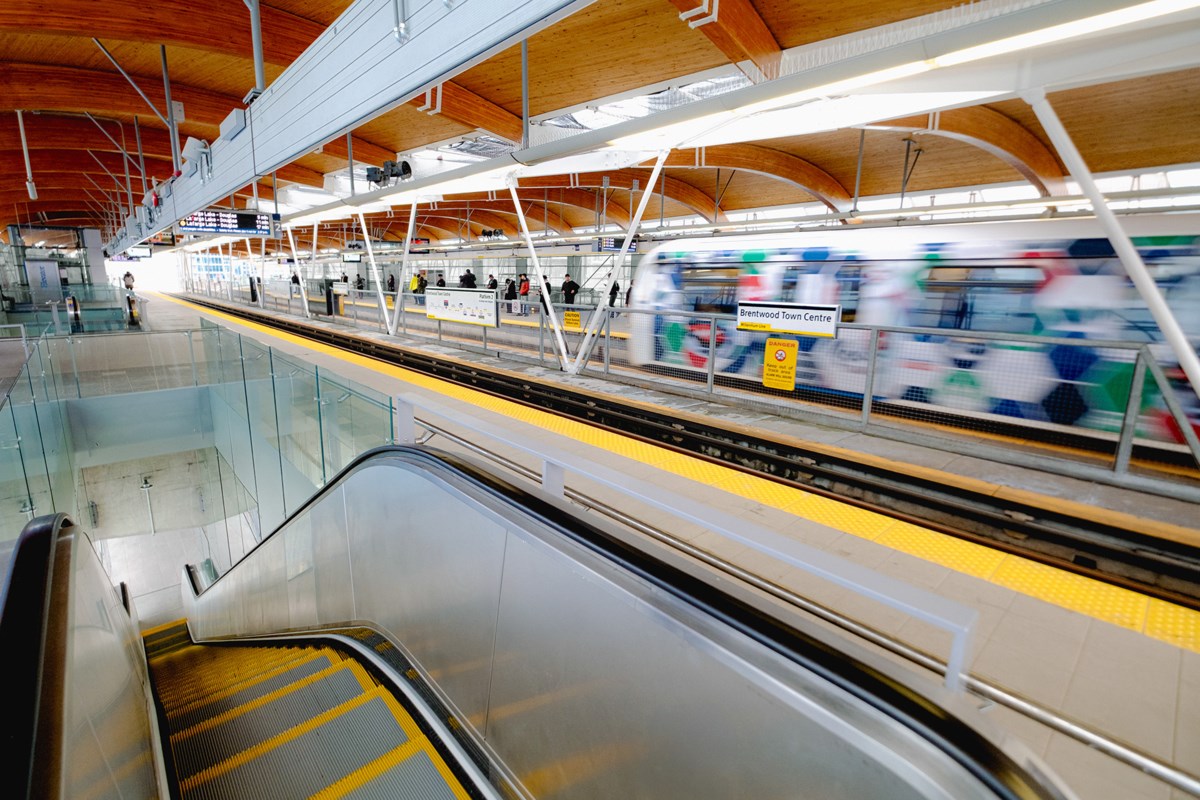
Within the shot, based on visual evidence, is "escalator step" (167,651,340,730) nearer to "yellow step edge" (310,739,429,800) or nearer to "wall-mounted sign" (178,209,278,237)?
"yellow step edge" (310,739,429,800)

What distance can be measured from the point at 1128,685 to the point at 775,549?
257cm

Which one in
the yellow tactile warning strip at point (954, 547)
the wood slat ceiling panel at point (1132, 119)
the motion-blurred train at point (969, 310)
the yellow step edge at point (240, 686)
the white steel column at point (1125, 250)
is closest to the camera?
the yellow tactile warning strip at point (954, 547)

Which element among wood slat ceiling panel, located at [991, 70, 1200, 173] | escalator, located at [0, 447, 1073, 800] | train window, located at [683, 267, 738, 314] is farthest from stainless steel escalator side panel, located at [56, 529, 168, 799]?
wood slat ceiling panel, located at [991, 70, 1200, 173]

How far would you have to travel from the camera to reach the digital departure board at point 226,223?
1280 centimetres

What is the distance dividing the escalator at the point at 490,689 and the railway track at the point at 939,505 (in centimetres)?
334

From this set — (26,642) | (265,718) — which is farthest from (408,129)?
(26,642)

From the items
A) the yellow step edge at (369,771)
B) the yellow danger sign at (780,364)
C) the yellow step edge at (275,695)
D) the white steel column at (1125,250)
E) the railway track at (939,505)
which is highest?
the white steel column at (1125,250)

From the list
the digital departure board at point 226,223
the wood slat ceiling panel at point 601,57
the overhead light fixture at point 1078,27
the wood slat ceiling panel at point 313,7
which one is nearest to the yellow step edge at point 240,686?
the overhead light fixture at point 1078,27

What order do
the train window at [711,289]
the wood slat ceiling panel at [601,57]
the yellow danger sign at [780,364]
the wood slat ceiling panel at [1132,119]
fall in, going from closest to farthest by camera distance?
1. the wood slat ceiling panel at [601,57]
2. the yellow danger sign at [780,364]
3. the wood slat ceiling panel at [1132,119]
4. the train window at [711,289]

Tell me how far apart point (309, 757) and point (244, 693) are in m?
1.14

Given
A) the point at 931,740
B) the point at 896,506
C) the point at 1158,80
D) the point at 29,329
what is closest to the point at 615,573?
the point at 931,740

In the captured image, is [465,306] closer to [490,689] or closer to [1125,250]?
[1125,250]

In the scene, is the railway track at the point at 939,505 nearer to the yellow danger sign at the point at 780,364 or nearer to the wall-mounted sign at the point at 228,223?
the yellow danger sign at the point at 780,364

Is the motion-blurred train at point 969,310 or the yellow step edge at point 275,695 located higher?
the motion-blurred train at point 969,310
